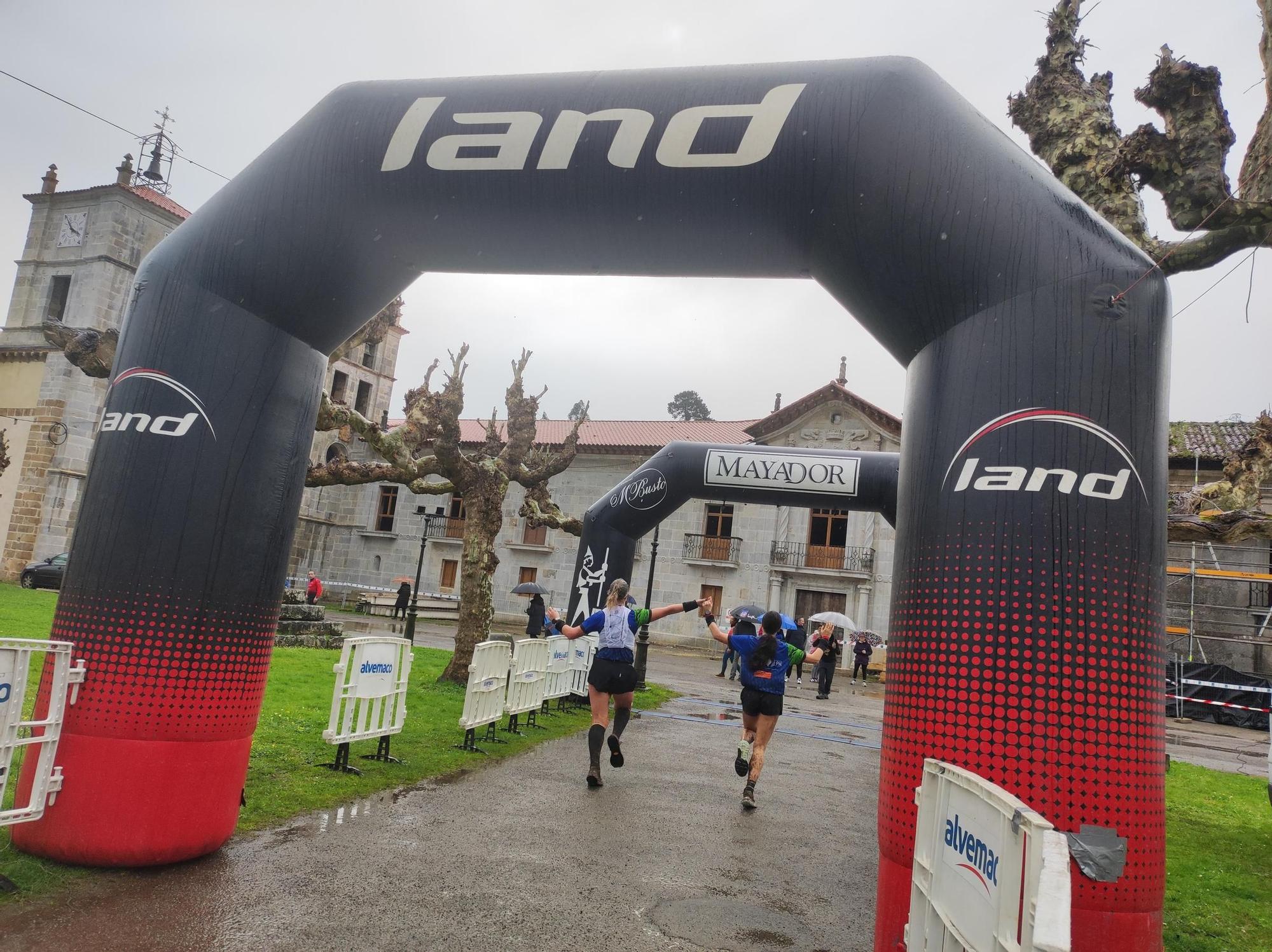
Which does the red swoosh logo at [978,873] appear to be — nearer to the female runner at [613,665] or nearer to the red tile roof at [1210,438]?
the female runner at [613,665]

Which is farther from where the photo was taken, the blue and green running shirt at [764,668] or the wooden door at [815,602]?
the wooden door at [815,602]

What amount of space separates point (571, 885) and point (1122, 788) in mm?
2880

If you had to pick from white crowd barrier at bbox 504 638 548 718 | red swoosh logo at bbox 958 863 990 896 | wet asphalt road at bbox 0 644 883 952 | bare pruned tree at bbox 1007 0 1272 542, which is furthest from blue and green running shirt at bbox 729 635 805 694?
red swoosh logo at bbox 958 863 990 896

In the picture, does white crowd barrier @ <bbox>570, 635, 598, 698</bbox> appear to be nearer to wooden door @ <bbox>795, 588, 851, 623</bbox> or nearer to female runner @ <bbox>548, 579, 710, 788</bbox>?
female runner @ <bbox>548, 579, 710, 788</bbox>

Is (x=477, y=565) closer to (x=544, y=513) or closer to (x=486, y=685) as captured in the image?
A: (x=486, y=685)

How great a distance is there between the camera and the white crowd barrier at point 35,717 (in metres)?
4.02

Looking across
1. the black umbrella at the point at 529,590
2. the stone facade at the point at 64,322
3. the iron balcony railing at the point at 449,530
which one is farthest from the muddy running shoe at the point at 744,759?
the iron balcony railing at the point at 449,530

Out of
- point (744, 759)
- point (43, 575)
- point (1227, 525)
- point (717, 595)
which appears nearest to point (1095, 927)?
point (744, 759)

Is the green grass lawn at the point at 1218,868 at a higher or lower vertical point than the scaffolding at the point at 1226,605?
lower

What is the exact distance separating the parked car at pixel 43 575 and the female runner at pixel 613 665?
2552 centimetres

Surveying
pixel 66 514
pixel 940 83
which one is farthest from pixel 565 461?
pixel 66 514

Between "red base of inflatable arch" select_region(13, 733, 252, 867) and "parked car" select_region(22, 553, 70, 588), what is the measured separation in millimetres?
26703

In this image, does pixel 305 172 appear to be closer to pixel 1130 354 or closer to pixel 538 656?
pixel 1130 354

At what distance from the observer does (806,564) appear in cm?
3219
